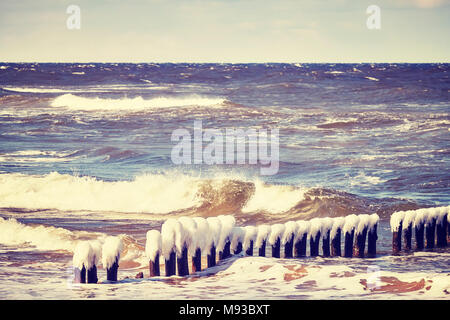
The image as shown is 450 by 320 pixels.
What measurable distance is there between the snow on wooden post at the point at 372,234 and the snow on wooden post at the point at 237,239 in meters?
2.23

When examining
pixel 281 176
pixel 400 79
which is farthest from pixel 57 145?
pixel 400 79

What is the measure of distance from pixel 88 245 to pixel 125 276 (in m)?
1.51

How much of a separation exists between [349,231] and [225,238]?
224 cm

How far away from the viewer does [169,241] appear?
826cm

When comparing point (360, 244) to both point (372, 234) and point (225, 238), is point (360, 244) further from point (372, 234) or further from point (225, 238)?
point (225, 238)

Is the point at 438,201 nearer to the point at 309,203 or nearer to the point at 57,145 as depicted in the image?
the point at 309,203

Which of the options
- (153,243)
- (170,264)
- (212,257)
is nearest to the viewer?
(153,243)

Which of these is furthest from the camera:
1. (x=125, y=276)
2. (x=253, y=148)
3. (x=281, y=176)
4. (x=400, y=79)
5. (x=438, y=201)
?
(x=400, y=79)

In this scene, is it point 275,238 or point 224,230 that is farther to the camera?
point 275,238

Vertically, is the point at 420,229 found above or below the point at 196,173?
below

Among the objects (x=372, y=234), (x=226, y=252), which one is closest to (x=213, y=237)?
(x=226, y=252)

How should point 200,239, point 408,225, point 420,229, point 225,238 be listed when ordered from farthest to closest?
point 420,229
point 408,225
point 225,238
point 200,239

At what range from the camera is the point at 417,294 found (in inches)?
291

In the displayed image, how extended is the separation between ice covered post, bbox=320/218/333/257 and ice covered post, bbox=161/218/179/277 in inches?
103
